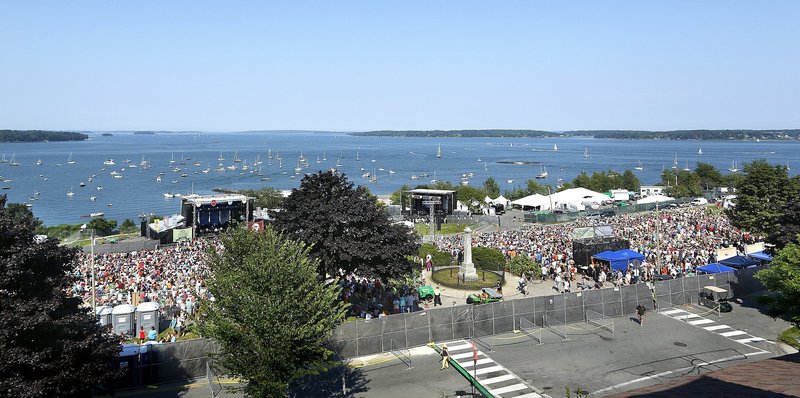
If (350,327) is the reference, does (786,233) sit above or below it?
above

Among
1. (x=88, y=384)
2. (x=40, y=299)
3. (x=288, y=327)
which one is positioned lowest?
(x=88, y=384)

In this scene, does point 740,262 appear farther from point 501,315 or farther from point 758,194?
point 501,315

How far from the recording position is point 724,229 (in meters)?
44.7

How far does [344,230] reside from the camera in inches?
962

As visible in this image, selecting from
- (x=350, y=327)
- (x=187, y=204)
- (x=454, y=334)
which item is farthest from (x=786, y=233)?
(x=187, y=204)

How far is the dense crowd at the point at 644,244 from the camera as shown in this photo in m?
31.8

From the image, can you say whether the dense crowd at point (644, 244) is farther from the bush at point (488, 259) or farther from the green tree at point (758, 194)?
the bush at point (488, 259)

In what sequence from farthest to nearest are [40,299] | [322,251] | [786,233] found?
[786,233] → [322,251] → [40,299]

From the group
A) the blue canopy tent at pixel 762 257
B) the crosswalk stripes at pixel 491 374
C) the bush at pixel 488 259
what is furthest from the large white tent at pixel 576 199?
the crosswalk stripes at pixel 491 374

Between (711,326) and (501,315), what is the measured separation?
8891 millimetres

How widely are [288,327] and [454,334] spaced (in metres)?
10.8

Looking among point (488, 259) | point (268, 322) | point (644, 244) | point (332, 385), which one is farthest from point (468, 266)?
point (268, 322)

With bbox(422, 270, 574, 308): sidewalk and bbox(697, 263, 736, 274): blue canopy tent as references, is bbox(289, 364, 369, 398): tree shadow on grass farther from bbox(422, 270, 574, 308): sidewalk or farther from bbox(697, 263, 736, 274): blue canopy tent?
bbox(697, 263, 736, 274): blue canopy tent

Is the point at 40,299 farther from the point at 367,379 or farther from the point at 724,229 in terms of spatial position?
the point at 724,229
